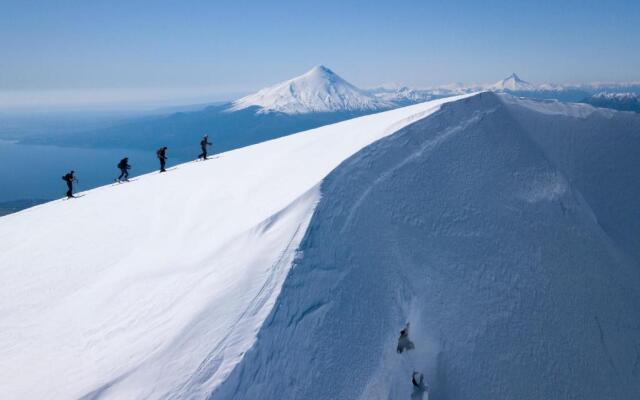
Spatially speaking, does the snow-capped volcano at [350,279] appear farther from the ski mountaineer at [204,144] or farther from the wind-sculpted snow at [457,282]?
the ski mountaineer at [204,144]

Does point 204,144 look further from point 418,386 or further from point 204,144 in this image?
point 418,386

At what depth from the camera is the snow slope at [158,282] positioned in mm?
6527

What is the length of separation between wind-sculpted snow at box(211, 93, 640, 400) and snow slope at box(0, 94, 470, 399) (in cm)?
55

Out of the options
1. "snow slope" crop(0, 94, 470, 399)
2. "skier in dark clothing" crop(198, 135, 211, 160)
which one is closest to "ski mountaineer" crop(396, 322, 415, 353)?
"snow slope" crop(0, 94, 470, 399)

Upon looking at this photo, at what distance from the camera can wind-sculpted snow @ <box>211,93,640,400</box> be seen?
743 centimetres

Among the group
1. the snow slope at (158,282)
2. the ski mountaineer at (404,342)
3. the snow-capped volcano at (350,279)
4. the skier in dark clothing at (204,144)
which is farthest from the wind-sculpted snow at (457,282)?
the skier in dark clothing at (204,144)

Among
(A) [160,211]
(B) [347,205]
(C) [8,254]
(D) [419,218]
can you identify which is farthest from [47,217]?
(D) [419,218]

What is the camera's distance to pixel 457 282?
1007cm

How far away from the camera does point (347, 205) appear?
9961 mm

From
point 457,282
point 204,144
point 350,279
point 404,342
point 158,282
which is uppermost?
point 204,144

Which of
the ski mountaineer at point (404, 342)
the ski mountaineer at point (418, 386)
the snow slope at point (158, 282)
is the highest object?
the snow slope at point (158, 282)

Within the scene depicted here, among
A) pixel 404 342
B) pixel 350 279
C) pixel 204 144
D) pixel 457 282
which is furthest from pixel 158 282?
pixel 204 144

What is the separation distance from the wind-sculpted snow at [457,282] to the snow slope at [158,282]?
1.81 ft

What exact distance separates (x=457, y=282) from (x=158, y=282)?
25.6ft
